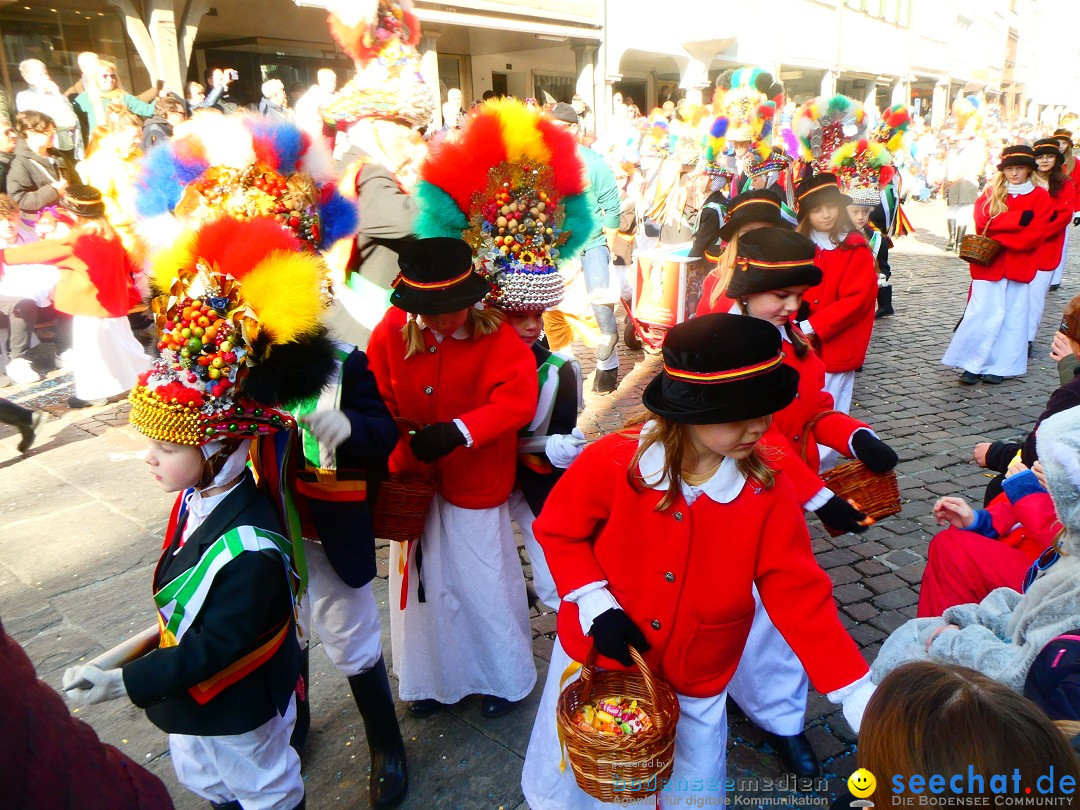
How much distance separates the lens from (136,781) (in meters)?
1.38

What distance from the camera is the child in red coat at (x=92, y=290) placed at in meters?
6.85

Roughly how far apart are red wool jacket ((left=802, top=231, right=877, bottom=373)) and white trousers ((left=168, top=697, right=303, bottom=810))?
12.1 feet

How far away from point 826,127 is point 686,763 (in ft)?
26.4

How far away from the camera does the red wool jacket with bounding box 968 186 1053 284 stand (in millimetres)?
7051

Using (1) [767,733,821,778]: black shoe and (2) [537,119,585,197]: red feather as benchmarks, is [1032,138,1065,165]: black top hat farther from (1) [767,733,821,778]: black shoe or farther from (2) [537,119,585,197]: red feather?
(1) [767,733,821,778]: black shoe

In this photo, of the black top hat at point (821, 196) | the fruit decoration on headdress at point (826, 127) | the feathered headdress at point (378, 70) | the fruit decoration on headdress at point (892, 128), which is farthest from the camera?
the fruit decoration on headdress at point (892, 128)

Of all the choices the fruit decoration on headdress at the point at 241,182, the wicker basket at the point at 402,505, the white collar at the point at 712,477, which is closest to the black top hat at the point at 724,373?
the white collar at the point at 712,477

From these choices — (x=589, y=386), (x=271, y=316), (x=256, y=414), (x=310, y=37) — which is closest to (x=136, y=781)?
(x=256, y=414)

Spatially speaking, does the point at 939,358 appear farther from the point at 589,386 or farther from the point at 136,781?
the point at 136,781

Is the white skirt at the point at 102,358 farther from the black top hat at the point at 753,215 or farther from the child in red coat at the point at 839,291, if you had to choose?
the child in red coat at the point at 839,291

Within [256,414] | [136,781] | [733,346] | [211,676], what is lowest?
[211,676]

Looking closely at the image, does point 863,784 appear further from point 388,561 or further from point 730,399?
point 388,561

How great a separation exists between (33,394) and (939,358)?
31.3 feet

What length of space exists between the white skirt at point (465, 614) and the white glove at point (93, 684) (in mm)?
1429
